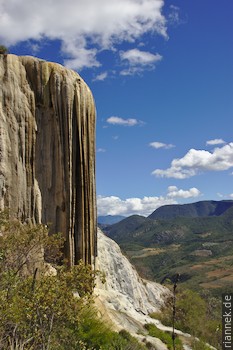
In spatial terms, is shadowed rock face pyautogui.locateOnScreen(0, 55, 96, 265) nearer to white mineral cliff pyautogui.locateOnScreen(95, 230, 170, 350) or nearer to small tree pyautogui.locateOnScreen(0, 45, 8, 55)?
small tree pyautogui.locateOnScreen(0, 45, 8, 55)

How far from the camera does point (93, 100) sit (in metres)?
30.5

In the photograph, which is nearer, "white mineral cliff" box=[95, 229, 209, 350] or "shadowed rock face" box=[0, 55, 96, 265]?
"shadowed rock face" box=[0, 55, 96, 265]

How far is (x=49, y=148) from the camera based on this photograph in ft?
91.1

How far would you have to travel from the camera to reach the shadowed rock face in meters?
26.0

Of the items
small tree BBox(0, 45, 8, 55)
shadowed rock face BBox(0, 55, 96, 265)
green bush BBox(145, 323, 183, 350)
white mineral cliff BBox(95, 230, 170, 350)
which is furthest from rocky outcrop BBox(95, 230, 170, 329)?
small tree BBox(0, 45, 8, 55)

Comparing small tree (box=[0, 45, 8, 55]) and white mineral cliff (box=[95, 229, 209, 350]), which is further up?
small tree (box=[0, 45, 8, 55])

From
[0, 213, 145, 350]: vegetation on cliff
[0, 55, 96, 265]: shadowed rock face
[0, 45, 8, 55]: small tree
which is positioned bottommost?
[0, 213, 145, 350]: vegetation on cliff

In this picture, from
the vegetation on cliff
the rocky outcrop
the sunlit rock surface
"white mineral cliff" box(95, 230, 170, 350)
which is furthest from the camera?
the rocky outcrop

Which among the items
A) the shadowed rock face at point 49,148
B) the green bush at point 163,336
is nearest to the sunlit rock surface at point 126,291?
the green bush at point 163,336

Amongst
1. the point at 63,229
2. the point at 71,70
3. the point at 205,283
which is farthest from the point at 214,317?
the point at 205,283

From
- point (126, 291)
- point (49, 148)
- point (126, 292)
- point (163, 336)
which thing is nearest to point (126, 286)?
point (126, 291)

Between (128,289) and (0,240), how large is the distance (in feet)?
107

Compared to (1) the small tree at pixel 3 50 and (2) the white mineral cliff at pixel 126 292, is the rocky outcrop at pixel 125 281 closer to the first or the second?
(2) the white mineral cliff at pixel 126 292

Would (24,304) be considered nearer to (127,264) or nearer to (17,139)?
(17,139)
